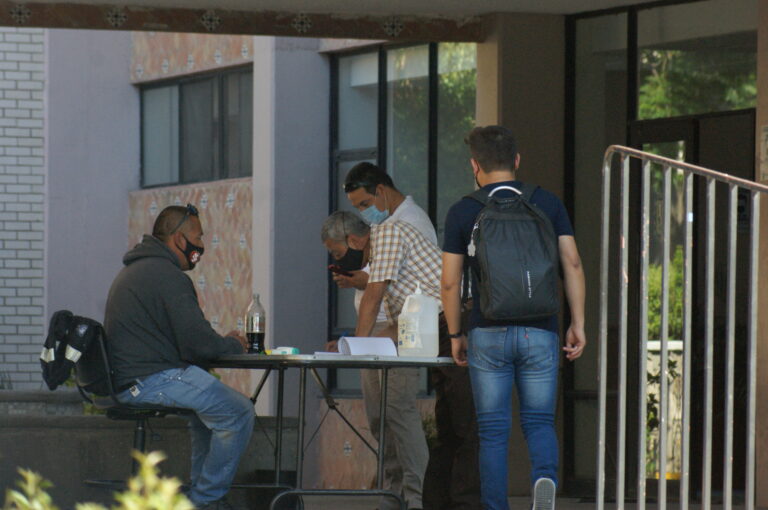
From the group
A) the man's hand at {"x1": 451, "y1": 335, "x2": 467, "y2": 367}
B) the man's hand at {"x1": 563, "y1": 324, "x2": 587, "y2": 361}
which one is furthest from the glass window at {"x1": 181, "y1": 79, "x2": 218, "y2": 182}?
the man's hand at {"x1": 563, "y1": 324, "x2": 587, "y2": 361}

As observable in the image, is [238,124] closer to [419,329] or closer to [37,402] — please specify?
[37,402]

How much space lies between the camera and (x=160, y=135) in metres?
17.1

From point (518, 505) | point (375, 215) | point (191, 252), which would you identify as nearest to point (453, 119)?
point (518, 505)

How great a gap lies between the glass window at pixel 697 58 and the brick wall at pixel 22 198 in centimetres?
834

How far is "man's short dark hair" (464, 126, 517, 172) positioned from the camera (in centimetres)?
667

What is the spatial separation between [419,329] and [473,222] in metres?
0.99

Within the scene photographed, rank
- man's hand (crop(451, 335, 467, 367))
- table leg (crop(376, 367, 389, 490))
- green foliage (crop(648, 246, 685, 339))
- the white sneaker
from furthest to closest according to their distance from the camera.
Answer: green foliage (crop(648, 246, 685, 339)), table leg (crop(376, 367, 389, 490)), man's hand (crop(451, 335, 467, 367)), the white sneaker

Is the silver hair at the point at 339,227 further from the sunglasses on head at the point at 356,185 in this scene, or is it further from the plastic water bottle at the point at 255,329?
the plastic water bottle at the point at 255,329

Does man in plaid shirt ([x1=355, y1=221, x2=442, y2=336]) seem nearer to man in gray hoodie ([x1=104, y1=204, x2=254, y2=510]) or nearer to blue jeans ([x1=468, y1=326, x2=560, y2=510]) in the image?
man in gray hoodie ([x1=104, y1=204, x2=254, y2=510])

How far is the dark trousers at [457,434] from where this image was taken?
7.87m

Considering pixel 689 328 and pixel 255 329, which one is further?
pixel 255 329

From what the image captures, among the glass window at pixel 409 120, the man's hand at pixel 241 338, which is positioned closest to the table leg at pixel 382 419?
the man's hand at pixel 241 338

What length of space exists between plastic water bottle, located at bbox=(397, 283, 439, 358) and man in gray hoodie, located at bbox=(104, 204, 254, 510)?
30.3 inches

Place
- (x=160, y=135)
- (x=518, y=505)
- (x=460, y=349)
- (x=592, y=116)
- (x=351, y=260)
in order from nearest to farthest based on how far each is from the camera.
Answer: (x=460, y=349)
(x=351, y=260)
(x=518, y=505)
(x=592, y=116)
(x=160, y=135)
